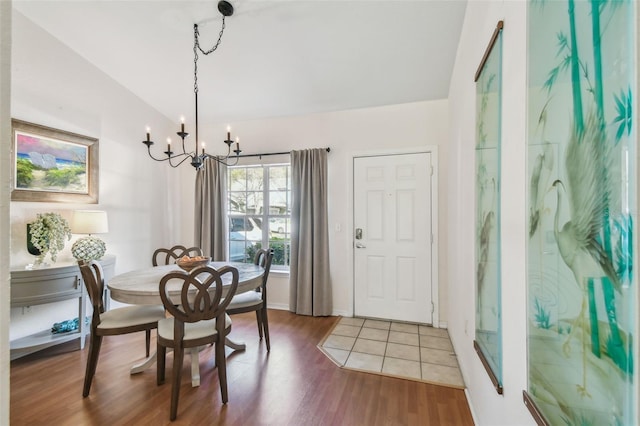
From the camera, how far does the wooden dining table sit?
6.41ft

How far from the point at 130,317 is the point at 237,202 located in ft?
7.51

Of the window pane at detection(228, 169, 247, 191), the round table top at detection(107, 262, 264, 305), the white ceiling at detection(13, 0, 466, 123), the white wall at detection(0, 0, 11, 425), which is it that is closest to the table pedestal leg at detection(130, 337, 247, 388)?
the round table top at detection(107, 262, 264, 305)

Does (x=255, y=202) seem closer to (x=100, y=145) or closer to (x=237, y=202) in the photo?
(x=237, y=202)

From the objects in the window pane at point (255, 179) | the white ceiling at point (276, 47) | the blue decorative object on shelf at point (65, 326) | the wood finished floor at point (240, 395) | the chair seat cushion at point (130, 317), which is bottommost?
the wood finished floor at point (240, 395)

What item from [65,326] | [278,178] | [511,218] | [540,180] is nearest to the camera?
[540,180]

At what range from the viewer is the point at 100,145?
3.40 m

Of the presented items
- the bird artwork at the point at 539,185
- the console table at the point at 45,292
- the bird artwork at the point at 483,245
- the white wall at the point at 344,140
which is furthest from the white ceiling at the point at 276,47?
the console table at the point at 45,292

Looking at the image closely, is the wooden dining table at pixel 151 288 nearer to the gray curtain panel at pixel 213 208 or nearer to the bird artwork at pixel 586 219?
the gray curtain panel at pixel 213 208

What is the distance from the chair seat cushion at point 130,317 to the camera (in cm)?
214

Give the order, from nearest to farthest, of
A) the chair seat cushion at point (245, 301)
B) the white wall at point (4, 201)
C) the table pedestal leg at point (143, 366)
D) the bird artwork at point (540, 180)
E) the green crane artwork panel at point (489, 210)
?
the white wall at point (4, 201)
the bird artwork at point (540, 180)
the green crane artwork panel at point (489, 210)
the table pedestal leg at point (143, 366)
the chair seat cushion at point (245, 301)

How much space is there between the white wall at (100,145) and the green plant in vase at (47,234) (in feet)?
0.61

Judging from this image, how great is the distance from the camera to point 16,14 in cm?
261

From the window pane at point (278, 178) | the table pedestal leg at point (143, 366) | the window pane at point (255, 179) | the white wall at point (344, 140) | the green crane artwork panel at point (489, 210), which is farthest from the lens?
the window pane at point (255, 179)

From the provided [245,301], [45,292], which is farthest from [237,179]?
[45,292]
